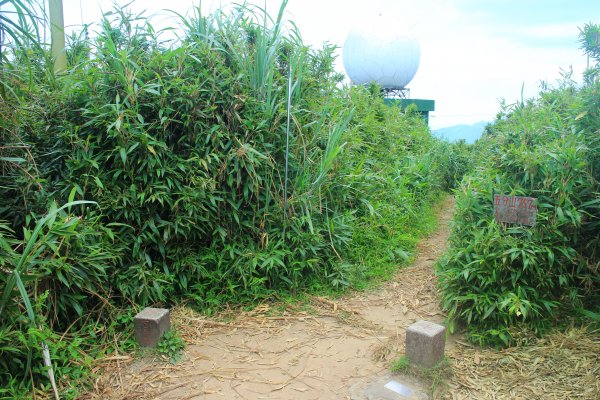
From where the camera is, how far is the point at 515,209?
11.1 ft

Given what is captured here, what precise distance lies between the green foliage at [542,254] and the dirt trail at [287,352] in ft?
1.87

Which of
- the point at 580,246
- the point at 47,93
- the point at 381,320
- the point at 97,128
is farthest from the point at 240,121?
the point at 580,246

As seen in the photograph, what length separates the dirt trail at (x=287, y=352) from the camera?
2752 mm

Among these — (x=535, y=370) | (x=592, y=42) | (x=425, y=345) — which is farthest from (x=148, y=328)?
(x=592, y=42)

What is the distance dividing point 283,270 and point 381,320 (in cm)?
97

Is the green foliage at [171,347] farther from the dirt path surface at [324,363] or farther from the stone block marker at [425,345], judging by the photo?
the stone block marker at [425,345]

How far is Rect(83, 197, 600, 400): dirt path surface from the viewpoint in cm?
270

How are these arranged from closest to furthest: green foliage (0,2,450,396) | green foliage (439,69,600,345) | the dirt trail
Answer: the dirt trail, green foliage (0,2,450,396), green foliage (439,69,600,345)

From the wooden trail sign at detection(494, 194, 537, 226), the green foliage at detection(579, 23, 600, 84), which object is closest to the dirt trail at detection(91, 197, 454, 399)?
the wooden trail sign at detection(494, 194, 537, 226)

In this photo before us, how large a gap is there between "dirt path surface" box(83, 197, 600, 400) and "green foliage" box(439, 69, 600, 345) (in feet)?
0.72

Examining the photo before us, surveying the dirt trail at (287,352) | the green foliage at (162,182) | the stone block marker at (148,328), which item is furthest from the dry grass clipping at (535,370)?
the stone block marker at (148,328)

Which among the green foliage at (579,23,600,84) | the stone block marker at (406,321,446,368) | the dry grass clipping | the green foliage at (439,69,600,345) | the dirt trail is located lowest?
the dirt trail

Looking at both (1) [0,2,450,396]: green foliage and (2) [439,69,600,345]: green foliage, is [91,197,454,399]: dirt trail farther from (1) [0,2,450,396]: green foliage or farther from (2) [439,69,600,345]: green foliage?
(2) [439,69,600,345]: green foliage

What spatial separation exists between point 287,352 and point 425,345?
101 centimetres
